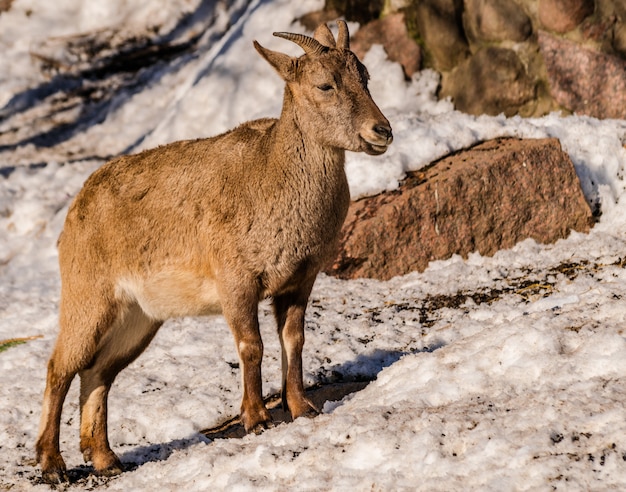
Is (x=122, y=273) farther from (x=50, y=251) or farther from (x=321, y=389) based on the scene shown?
(x=50, y=251)

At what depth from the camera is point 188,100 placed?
40.9 feet

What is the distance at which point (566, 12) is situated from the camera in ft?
33.4

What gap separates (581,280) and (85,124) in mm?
8932

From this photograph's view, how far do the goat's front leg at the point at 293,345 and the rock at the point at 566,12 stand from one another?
5.86 meters

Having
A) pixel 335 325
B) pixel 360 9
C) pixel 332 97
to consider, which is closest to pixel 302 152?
pixel 332 97

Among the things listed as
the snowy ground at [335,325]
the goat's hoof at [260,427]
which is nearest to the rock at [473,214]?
the snowy ground at [335,325]

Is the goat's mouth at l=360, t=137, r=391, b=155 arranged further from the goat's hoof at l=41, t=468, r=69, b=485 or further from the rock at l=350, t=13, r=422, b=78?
the rock at l=350, t=13, r=422, b=78

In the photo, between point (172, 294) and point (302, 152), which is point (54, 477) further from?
point (302, 152)

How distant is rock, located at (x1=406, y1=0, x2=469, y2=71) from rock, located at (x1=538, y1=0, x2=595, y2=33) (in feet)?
3.59

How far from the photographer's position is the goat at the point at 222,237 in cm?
562

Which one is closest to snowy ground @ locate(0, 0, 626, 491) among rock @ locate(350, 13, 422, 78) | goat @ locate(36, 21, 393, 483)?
rock @ locate(350, 13, 422, 78)

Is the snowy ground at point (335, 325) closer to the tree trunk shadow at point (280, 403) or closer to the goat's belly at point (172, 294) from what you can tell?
the tree trunk shadow at point (280, 403)

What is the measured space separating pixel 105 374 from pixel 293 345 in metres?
1.40

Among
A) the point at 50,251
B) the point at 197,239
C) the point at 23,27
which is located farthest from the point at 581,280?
the point at 23,27
